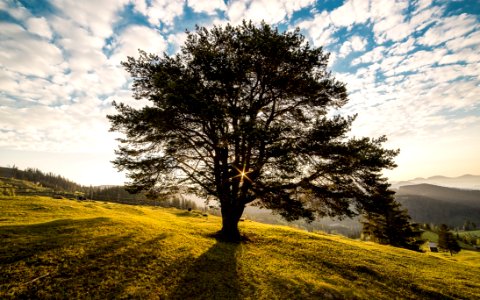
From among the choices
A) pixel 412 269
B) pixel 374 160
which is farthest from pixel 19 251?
pixel 412 269

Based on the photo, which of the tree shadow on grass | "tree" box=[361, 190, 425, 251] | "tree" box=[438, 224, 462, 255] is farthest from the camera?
"tree" box=[438, 224, 462, 255]

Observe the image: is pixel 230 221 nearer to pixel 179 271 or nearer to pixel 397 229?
pixel 179 271

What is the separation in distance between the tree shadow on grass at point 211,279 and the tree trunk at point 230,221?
4614 millimetres

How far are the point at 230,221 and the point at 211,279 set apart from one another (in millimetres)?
8732

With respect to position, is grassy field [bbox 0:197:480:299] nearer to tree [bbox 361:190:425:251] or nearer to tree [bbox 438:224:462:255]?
tree [bbox 361:190:425:251]

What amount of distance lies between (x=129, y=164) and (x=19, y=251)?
7.65 metres

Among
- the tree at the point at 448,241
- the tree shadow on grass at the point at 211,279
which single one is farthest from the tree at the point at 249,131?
the tree at the point at 448,241

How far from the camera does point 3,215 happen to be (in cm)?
1872

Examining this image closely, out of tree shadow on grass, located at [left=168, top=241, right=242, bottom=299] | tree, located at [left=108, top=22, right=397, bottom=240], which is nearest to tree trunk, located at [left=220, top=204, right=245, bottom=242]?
tree, located at [left=108, top=22, right=397, bottom=240]

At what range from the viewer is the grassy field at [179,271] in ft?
27.7

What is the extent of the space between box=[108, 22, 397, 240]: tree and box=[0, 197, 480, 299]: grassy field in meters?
3.41

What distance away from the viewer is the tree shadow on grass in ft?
29.2

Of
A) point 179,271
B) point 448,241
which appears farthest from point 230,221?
point 448,241

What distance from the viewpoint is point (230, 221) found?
19.0 metres
